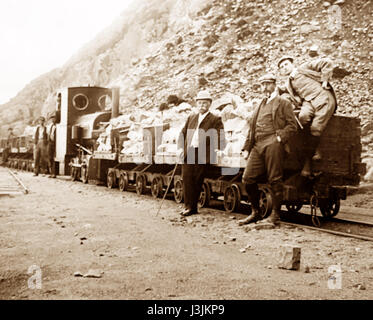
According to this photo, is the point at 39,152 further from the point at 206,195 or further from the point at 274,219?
the point at 274,219

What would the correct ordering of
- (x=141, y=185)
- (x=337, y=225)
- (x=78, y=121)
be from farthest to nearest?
(x=78, y=121) < (x=141, y=185) < (x=337, y=225)

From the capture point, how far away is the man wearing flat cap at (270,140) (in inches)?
222

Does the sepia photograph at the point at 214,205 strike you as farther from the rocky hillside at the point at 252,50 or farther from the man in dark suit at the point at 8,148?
the man in dark suit at the point at 8,148

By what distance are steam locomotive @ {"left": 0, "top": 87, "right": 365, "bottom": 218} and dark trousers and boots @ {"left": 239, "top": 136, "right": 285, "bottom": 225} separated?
389 mm

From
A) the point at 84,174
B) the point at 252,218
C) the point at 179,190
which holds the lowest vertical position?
the point at 252,218

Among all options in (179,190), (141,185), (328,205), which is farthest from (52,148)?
(328,205)

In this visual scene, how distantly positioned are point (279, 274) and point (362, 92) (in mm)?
12832

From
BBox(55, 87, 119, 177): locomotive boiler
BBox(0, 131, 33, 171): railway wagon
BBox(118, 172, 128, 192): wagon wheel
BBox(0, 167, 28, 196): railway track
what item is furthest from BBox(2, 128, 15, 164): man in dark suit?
BBox(118, 172, 128, 192): wagon wheel

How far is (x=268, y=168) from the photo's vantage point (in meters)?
5.80

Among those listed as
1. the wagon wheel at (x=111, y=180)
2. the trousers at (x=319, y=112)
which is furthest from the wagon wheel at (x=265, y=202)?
the wagon wheel at (x=111, y=180)

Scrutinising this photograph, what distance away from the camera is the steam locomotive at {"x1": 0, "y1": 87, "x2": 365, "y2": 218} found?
6305 mm

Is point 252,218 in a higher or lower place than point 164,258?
higher

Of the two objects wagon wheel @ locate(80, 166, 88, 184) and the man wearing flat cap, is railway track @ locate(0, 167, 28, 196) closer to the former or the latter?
wagon wheel @ locate(80, 166, 88, 184)

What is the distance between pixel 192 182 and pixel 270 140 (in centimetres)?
177
